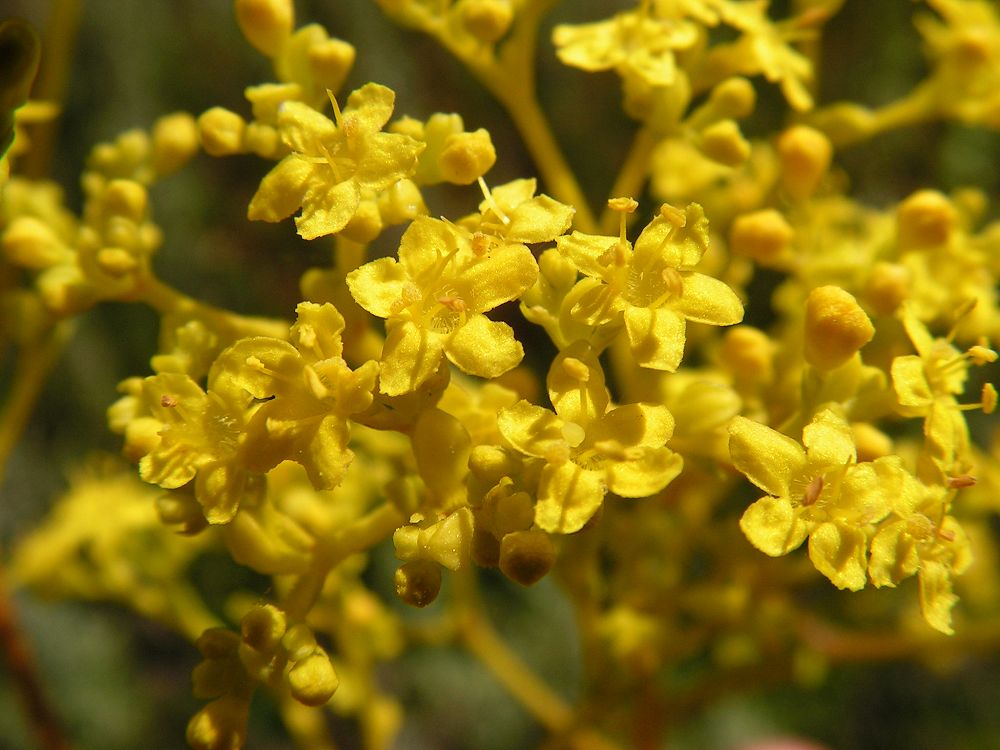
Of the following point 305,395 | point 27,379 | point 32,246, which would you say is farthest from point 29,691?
point 305,395

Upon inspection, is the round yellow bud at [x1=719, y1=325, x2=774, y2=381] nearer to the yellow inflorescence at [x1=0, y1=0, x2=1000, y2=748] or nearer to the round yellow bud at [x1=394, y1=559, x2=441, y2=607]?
the yellow inflorescence at [x1=0, y1=0, x2=1000, y2=748]

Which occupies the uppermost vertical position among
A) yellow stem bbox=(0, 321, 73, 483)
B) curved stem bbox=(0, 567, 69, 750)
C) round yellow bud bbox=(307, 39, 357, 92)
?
round yellow bud bbox=(307, 39, 357, 92)

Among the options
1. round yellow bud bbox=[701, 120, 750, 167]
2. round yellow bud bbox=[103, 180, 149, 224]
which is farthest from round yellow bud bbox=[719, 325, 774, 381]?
round yellow bud bbox=[103, 180, 149, 224]

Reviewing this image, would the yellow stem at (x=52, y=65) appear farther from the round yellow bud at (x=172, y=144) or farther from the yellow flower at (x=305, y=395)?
the yellow flower at (x=305, y=395)

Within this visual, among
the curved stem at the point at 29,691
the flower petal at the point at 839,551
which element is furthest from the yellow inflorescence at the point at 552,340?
the curved stem at the point at 29,691

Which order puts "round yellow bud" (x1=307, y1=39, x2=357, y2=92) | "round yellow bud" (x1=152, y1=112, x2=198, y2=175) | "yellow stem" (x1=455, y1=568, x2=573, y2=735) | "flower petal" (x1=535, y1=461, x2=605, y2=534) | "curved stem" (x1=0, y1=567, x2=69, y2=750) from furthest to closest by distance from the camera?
"yellow stem" (x1=455, y1=568, x2=573, y2=735)
"curved stem" (x1=0, y1=567, x2=69, y2=750)
"round yellow bud" (x1=152, y1=112, x2=198, y2=175)
"round yellow bud" (x1=307, y1=39, x2=357, y2=92)
"flower petal" (x1=535, y1=461, x2=605, y2=534)
